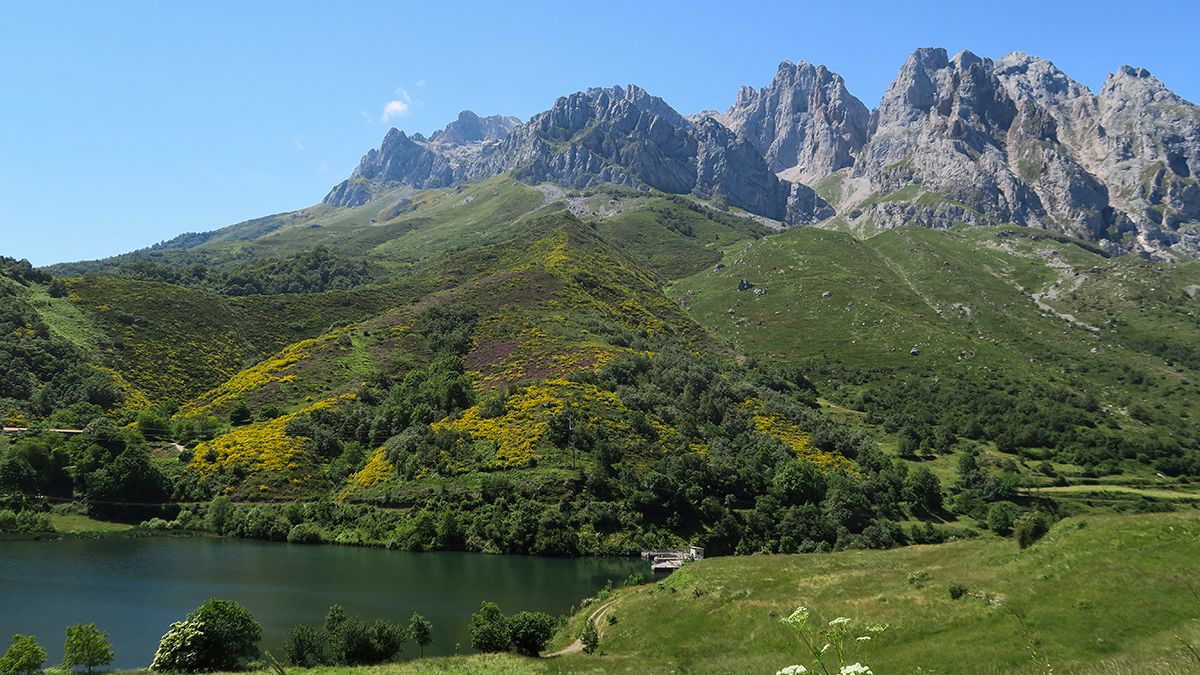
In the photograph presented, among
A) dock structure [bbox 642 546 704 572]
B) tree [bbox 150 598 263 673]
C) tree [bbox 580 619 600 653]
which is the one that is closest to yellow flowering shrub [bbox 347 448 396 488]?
dock structure [bbox 642 546 704 572]

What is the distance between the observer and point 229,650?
146ft

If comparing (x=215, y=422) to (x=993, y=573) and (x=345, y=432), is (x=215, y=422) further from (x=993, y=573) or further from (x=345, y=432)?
(x=993, y=573)

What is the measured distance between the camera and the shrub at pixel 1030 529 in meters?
47.1

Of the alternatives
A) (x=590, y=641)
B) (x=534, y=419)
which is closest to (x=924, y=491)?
(x=534, y=419)

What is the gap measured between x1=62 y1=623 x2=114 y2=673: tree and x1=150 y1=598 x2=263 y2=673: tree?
3260mm

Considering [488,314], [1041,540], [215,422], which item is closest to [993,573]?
[1041,540]

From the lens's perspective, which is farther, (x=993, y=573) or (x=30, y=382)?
(x=30, y=382)

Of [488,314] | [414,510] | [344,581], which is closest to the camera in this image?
[344,581]

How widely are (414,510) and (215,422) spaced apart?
5909cm

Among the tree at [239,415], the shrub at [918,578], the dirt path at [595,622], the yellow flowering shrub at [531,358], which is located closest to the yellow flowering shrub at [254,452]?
the tree at [239,415]

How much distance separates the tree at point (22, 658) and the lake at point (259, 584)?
9.86 meters

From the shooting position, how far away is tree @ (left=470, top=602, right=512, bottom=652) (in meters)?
50.0

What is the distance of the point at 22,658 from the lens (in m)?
37.8

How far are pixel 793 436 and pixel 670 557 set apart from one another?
6258 centimetres
